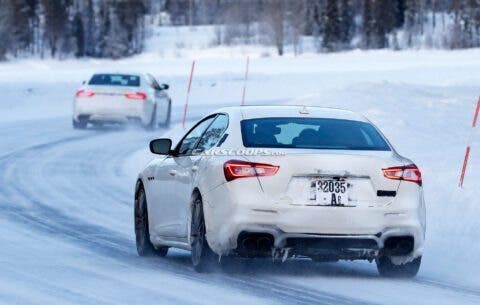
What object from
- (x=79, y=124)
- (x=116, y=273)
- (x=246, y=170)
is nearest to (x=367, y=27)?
(x=79, y=124)

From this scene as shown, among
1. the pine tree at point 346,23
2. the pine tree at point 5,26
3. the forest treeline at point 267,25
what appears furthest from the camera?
the pine tree at point 346,23

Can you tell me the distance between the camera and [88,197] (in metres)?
18.5

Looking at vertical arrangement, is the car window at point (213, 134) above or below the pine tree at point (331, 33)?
above

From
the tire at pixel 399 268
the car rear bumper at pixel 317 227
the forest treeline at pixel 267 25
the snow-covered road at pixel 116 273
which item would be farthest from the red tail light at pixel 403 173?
the forest treeline at pixel 267 25

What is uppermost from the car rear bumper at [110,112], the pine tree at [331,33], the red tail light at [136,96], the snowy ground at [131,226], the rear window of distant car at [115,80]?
the snowy ground at [131,226]

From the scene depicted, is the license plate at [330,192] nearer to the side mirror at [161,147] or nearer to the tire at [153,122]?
the side mirror at [161,147]

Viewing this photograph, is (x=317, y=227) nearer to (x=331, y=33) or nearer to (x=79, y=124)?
(x=79, y=124)

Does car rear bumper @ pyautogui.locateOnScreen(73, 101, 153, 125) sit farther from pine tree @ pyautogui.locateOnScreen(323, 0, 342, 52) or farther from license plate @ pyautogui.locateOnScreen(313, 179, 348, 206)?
pine tree @ pyautogui.locateOnScreen(323, 0, 342, 52)

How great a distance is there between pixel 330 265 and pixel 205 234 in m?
1.66

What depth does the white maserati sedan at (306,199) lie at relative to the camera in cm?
1011

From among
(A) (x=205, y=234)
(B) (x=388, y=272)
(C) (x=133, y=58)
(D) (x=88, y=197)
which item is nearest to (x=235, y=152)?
(A) (x=205, y=234)

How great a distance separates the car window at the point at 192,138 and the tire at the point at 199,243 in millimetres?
816

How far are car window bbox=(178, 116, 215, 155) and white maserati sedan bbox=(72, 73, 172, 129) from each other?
2191 centimetres

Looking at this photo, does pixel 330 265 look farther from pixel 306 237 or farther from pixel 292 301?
pixel 292 301
